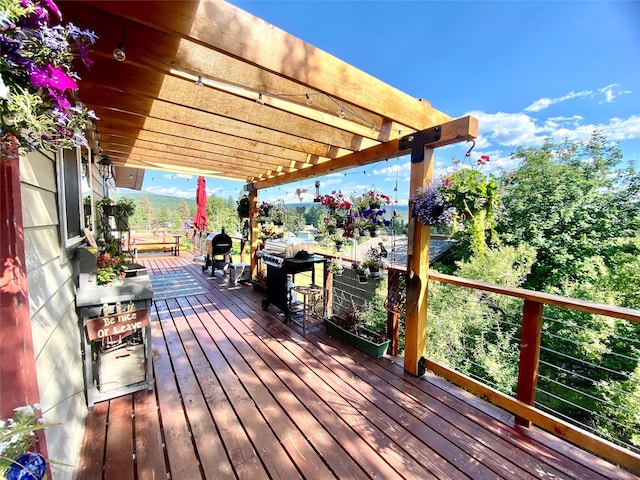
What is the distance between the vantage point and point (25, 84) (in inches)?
27.2

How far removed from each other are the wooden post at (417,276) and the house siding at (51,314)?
231 centimetres

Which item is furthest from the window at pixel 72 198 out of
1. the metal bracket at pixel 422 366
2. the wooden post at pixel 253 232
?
the wooden post at pixel 253 232

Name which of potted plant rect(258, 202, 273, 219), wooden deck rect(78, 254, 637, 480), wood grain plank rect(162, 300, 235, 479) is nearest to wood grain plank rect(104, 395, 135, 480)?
wooden deck rect(78, 254, 637, 480)

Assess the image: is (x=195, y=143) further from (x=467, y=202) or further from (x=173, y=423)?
(x=467, y=202)

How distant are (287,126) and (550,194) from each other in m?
14.8

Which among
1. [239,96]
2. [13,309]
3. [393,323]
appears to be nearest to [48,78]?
[13,309]

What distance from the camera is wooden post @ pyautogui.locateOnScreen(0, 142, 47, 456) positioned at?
84cm

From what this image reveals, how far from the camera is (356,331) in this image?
312 centimetres

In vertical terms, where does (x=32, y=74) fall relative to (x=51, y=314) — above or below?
above

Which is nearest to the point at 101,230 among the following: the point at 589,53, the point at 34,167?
the point at 34,167

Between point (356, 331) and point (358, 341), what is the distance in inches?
6.0

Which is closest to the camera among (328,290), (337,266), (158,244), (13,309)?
(13,309)

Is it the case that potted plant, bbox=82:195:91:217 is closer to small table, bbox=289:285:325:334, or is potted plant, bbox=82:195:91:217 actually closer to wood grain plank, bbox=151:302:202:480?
wood grain plank, bbox=151:302:202:480

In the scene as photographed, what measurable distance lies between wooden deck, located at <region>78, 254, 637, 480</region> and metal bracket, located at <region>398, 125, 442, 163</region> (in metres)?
1.94
